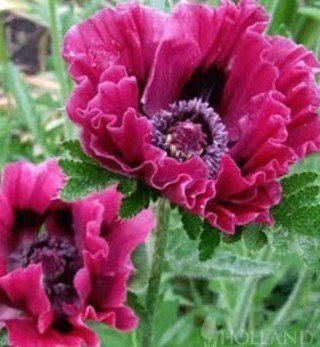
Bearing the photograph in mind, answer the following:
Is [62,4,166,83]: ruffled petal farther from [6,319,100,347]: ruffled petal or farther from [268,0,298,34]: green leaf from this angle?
[268,0,298,34]: green leaf

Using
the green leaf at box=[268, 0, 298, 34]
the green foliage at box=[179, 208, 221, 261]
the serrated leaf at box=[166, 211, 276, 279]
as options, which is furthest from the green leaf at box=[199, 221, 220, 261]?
the green leaf at box=[268, 0, 298, 34]

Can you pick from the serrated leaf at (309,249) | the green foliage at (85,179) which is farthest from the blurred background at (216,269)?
the green foliage at (85,179)

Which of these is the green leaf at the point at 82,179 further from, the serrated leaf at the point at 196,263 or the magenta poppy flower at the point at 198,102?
the serrated leaf at the point at 196,263

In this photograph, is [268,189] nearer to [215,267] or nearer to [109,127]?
[109,127]

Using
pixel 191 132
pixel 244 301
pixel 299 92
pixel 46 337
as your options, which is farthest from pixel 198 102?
pixel 244 301

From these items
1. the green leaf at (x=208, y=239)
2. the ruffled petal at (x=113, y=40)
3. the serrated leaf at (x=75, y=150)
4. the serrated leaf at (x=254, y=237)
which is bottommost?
the green leaf at (x=208, y=239)

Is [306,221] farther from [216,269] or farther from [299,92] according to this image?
[216,269]

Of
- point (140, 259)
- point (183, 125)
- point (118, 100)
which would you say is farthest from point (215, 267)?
point (118, 100)
